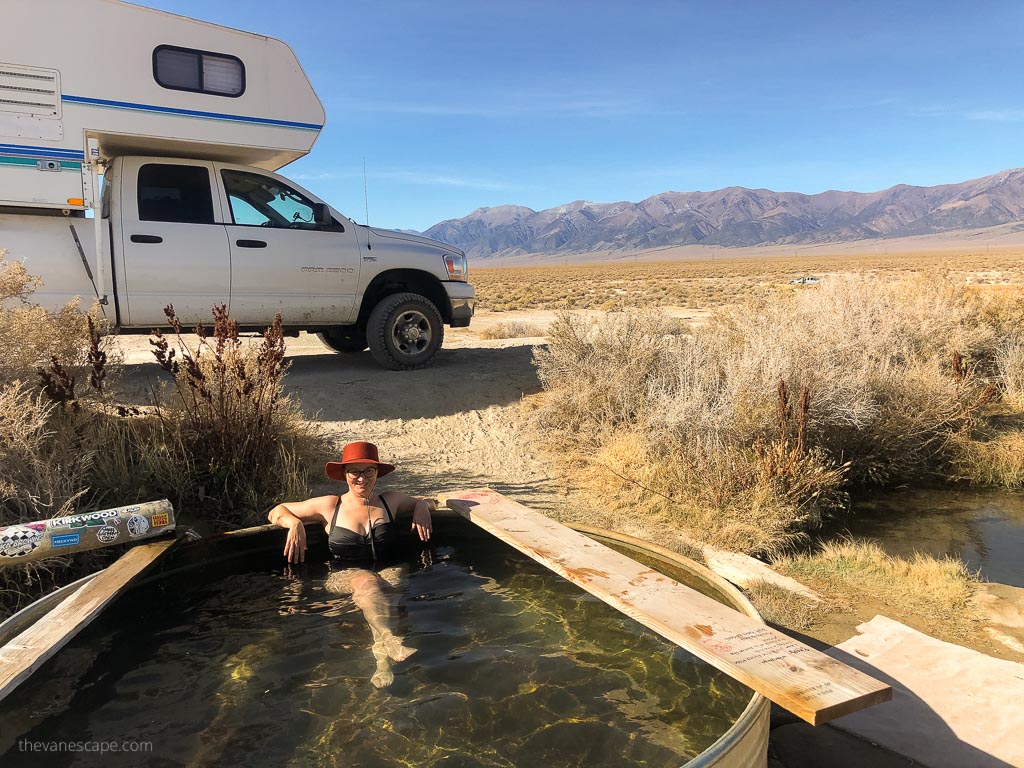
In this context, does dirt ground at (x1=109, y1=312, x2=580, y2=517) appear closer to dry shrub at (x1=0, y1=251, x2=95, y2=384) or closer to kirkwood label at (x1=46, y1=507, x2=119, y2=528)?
dry shrub at (x1=0, y1=251, x2=95, y2=384)

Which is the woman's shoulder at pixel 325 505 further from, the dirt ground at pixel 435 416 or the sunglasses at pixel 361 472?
the dirt ground at pixel 435 416

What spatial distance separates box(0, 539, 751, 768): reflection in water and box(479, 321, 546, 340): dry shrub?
1078 centimetres

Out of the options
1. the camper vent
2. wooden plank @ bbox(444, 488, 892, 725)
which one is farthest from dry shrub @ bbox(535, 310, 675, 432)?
the camper vent

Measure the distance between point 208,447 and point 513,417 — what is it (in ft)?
11.0

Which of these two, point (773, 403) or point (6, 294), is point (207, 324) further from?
point (773, 403)

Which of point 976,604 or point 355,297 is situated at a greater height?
point 355,297

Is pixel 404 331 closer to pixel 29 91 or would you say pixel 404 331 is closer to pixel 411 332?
pixel 411 332

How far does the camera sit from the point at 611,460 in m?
6.89

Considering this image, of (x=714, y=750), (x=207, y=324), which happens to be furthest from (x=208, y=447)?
(x=714, y=750)

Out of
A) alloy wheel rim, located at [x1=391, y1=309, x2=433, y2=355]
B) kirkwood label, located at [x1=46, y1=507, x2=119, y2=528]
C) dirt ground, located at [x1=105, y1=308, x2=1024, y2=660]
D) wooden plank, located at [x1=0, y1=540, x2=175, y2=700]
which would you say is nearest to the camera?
wooden plank, located at [x1=0, y1=540, x2=175, y2=700]

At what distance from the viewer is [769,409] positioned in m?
6.91

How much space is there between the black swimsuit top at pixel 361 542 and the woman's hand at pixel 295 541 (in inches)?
8.9

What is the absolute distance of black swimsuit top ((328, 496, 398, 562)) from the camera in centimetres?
474

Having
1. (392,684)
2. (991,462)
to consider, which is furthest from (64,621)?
(991,462)
